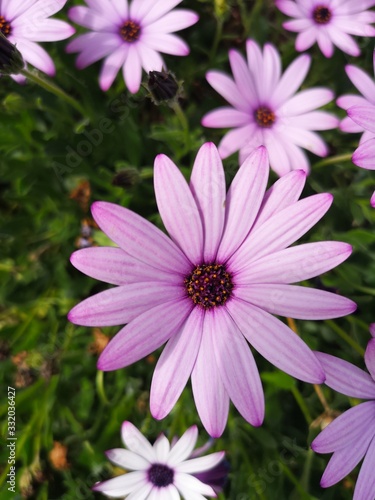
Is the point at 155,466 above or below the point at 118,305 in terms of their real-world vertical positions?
below

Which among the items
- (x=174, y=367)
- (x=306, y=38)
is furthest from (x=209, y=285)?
(x=306, y=38)

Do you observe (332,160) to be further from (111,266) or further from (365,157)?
(111,266)

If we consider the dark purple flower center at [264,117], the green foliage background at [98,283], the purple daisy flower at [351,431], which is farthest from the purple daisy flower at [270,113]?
the purple daisy flower at [351,431]

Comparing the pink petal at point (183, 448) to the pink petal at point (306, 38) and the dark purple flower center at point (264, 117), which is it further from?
the pink petal at point (306, 38)

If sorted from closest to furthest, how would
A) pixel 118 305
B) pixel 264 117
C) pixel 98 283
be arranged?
pixel 118 305, pixel 264 117, pixel 98 283

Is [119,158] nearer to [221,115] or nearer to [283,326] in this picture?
[221,115]

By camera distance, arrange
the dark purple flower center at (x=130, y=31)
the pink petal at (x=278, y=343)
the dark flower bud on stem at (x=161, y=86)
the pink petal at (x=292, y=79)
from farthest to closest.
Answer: the pink petal at (x=292, y=79) < the dark purple flower center at (x=130, y=31) < the dark flower bud on stem at (x=161, y=86) < the pink petal at (x=278, y=343)
